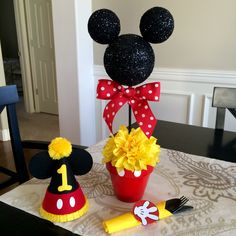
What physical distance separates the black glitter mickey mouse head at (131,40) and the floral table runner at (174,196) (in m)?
0.32

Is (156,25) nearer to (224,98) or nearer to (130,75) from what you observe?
(130,75)

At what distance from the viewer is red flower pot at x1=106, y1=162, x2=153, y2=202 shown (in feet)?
2.15

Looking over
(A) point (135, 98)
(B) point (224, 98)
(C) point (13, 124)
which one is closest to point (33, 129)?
(C) point (13, 124)

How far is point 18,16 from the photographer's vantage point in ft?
12.0

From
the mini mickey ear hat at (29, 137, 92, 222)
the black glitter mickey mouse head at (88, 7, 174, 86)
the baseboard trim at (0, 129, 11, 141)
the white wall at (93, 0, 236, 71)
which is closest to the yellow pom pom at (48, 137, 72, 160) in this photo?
the mini mickey ear hat at (29, 137, 92, 222)

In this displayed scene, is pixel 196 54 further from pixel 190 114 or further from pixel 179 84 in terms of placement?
pixel 190 114

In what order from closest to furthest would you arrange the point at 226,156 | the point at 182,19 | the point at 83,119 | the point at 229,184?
the point at 229,184 → the point at 226,156 → the point at 182,19 → the point at 83,119

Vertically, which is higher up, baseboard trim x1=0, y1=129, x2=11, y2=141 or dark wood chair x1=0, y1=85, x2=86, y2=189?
dark wood chair x1=0, y1=85, x2=86, y2=189

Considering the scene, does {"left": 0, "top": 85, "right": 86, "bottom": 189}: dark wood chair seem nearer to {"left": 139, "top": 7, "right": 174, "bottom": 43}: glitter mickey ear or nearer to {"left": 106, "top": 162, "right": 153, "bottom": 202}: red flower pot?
{"left": 106, "top": 162, "right": 153, "bottom": 202}: red flower pot

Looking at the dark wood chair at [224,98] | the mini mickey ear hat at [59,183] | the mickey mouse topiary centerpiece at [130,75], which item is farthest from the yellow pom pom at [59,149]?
the dark wood chair at [224,98]

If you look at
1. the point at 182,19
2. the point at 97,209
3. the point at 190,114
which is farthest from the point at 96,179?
the point at 182,19

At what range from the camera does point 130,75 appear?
0.64 m

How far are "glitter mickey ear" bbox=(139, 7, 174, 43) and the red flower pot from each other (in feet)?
1.07

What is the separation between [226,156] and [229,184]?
19 centimetres
